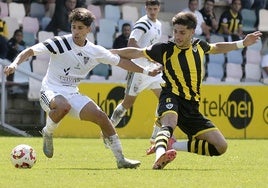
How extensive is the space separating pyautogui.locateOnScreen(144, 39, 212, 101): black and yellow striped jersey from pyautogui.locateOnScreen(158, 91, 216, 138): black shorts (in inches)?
2.9

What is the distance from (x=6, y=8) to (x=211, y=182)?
13502mm

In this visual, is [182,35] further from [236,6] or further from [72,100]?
[236,6]

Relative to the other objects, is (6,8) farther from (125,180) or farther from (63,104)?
(125,180)

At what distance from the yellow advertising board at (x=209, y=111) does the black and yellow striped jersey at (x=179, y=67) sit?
785 centimetres

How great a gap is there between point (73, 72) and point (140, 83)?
13.1 ft

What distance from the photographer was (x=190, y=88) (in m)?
11.9

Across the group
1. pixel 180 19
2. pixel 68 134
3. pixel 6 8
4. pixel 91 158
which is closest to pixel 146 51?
pixel 180 19

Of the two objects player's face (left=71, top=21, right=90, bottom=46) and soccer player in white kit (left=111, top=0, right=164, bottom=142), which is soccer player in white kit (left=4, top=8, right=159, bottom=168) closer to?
player's face (left=71, top=21, right=90, bottom=46)

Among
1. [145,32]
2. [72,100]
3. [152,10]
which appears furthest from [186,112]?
[152,10]

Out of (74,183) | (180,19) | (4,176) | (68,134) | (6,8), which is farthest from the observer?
(6,8)

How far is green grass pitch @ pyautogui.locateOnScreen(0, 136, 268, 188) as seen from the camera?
970cm

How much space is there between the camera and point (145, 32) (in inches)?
627

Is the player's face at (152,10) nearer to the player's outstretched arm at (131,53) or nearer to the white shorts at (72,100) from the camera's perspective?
the player's outstretched arm at (131,53)

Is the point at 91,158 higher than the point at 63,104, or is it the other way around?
the point at 63,104
